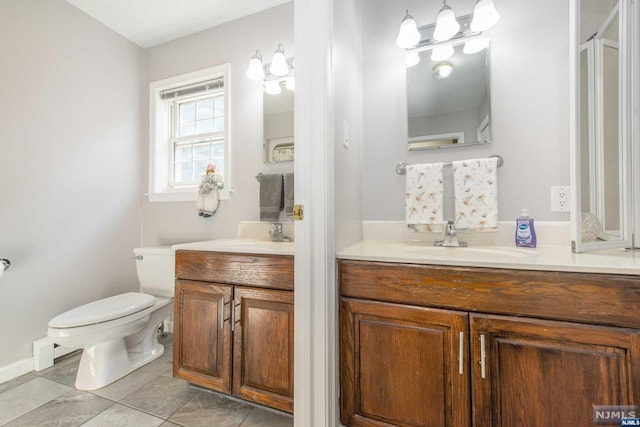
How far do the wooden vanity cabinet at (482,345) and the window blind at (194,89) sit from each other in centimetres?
189

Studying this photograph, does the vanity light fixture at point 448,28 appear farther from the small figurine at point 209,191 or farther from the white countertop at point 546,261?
the small figurine at point 209,191

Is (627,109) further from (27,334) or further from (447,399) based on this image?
(27,334)

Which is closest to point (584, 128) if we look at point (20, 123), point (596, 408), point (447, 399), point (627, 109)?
point (627, 109)

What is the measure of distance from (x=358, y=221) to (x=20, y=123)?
2188mm

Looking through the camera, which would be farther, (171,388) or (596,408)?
(171,388)

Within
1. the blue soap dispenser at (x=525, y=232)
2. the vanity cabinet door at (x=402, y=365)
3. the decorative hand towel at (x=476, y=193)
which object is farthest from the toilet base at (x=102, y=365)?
the blue soap dispenser at (x=525, y=232)

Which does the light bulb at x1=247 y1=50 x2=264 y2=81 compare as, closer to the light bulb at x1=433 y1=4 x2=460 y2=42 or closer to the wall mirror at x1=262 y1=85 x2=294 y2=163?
the wall mirror at x1=262 y1=85 x2=294 y2=163

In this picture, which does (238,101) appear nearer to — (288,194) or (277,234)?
(288,194)

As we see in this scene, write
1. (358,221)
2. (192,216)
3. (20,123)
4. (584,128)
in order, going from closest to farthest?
1. (584,128)
2. (358,221)
3. (20,123)
4. (192,216)

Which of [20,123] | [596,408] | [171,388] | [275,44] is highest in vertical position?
[275,44]

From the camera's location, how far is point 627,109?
3.75ft

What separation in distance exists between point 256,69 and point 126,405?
213 centimetres

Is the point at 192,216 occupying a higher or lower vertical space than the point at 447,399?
higher

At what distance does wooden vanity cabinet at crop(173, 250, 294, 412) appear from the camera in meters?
1.22
